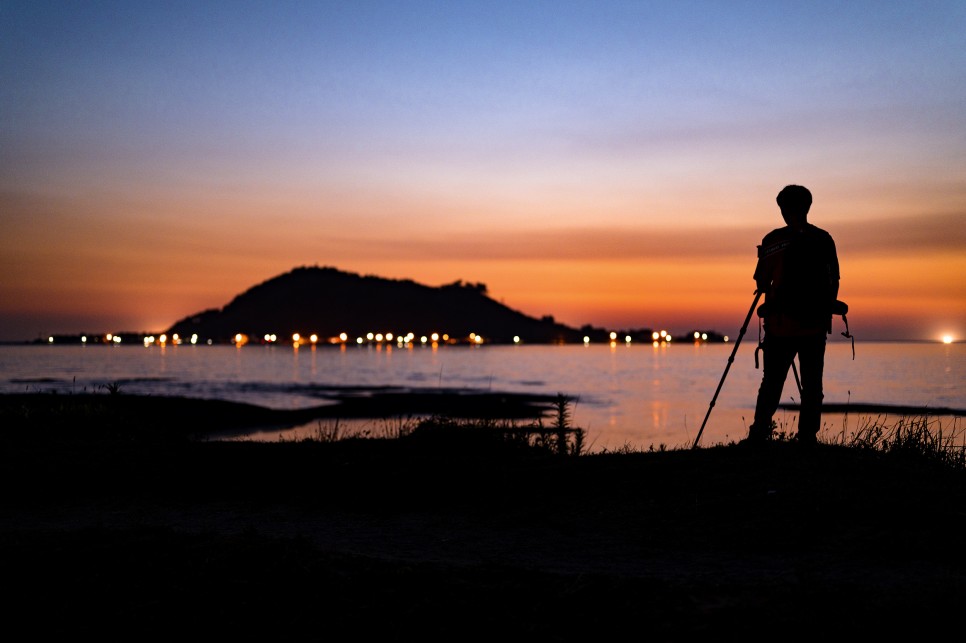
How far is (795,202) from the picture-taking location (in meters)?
9.11

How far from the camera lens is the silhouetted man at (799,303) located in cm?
891

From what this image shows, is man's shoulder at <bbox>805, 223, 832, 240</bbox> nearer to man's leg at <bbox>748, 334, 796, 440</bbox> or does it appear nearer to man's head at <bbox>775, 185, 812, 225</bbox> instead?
man's head at <bbox>775, 185, 812, 225</bbox>

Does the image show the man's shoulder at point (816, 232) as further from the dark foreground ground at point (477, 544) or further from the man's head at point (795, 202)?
the dark foreground ground at point (477, 544)

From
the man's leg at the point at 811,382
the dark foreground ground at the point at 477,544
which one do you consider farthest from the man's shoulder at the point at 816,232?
the dark foreground ground at the point at 477,544

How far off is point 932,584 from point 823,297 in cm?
431

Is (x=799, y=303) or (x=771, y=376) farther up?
(x=799, y=303)

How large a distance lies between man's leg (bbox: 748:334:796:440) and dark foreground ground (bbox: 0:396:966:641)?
0.37 metres

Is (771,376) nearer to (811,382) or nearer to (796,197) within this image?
(811,382)

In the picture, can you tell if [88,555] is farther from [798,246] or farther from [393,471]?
[798,246]

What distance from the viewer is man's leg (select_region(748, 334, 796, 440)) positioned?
911 centimetres

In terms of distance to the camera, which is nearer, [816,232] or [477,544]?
[477,544]

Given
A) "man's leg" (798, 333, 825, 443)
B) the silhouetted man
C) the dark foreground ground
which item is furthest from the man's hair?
the dark foreground ground

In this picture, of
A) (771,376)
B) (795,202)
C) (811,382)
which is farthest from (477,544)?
(795,202)

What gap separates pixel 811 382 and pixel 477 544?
438 centimetres
